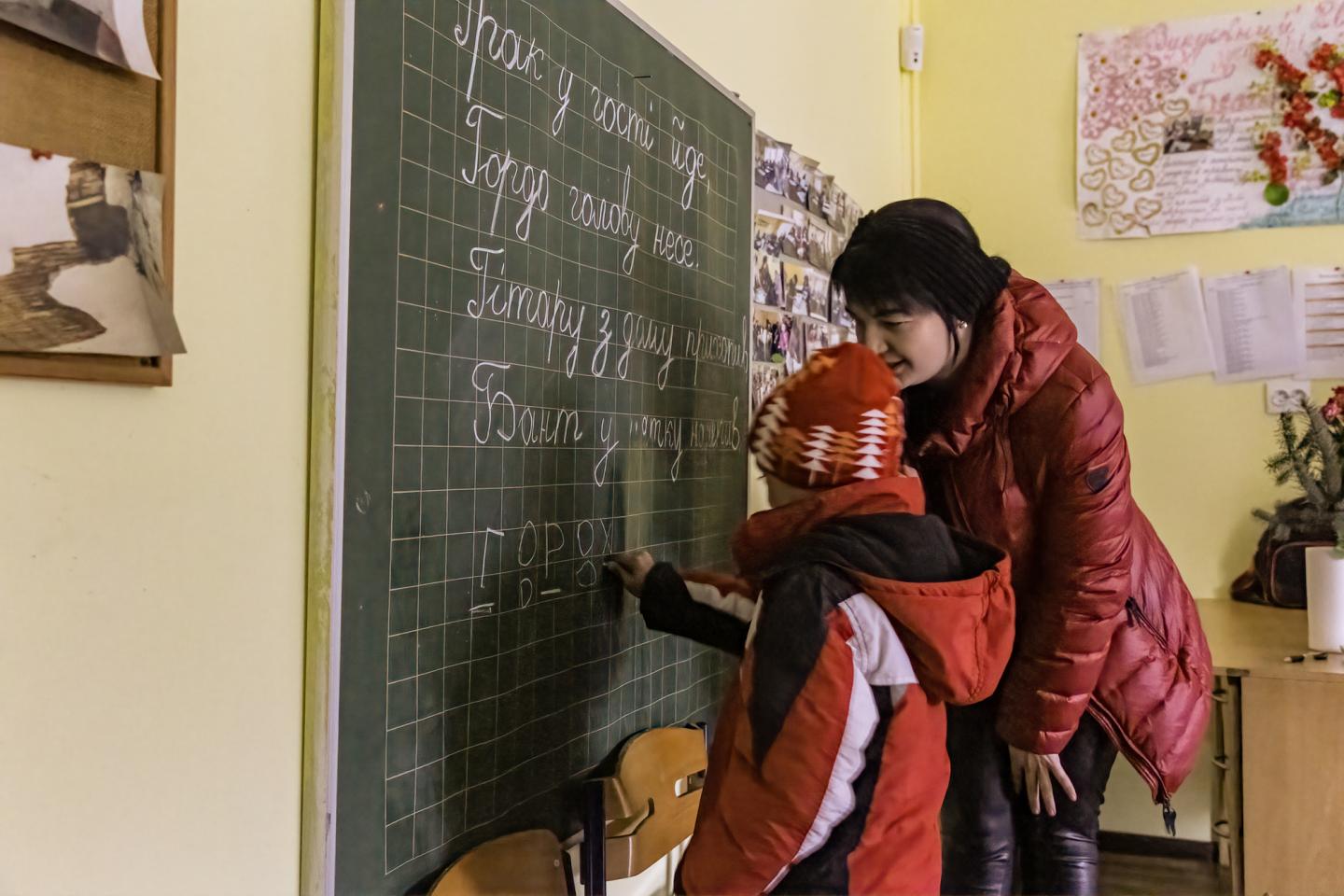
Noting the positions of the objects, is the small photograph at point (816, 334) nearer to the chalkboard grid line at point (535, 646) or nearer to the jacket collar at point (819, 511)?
the chalkboard grid line at point (535, 646)

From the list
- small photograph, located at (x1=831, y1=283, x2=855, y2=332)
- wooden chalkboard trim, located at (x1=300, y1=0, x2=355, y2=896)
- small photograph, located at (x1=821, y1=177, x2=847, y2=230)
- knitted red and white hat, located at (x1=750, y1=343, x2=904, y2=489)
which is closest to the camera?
wooden chalkboard trim, located at (x1=300, y1=0, x2=355, y2=896)

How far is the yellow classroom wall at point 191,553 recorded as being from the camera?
0.75 meters

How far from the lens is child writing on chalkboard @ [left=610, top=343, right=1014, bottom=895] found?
Result: 1.09m

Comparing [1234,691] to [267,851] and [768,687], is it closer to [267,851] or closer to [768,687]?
[768,687]

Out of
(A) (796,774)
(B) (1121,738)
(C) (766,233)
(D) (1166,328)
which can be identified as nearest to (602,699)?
(A) (796,774)

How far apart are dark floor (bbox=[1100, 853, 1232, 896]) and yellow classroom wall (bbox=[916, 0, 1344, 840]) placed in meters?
0.10

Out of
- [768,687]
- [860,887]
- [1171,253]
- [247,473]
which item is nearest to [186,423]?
[247,473]

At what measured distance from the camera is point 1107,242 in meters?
3.35

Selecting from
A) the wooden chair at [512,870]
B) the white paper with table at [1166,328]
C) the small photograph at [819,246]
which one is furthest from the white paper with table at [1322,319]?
the wooden chair at [512,870]

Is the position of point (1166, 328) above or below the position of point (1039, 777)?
above

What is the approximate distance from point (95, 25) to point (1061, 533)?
1288 millimetres

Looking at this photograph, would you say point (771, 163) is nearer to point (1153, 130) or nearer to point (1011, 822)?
point (1011, 822)

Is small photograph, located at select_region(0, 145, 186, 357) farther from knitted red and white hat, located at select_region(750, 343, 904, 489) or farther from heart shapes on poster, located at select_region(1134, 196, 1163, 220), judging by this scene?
heart shapes on poster, located at select_region(1134, 196, 1163, 220)

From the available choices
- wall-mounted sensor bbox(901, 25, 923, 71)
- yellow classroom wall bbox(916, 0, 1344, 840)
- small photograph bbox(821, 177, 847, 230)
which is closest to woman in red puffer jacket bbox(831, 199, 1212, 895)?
small photograph bbox(821, 177, 847, 230)
